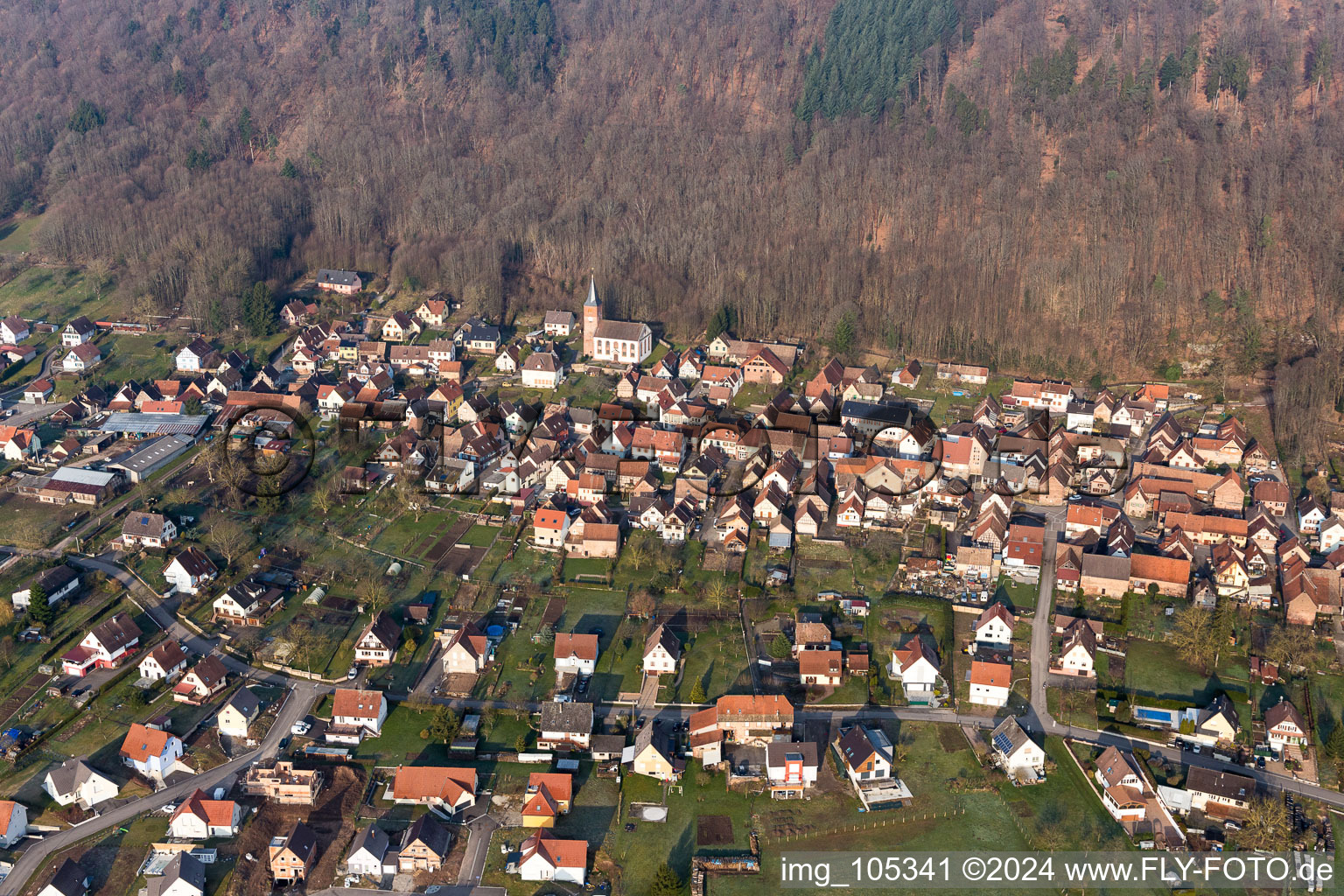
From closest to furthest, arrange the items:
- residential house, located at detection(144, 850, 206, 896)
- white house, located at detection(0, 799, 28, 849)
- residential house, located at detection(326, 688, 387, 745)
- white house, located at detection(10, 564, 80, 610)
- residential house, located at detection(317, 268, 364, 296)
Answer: residential house, located at detection(144, 850, 206, 896) < white house, located at detection(0, 799, 28, 849) < residential house, located at detection(326, 688, 387, 745) < white house, located at detection(10, 564, 80, 610) < residential house, located at detection(317, 268, 364, 296)

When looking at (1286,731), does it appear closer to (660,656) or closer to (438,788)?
(660,656)

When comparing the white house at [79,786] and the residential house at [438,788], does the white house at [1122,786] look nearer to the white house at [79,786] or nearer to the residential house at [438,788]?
the residential house at [438,788]

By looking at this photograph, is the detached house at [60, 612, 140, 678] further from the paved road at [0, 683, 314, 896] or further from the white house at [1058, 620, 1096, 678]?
the white house at [1058, 620, 1096, 678]

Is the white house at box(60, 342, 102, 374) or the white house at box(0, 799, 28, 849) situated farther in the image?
the white house at box(60, 342, 102, 374)

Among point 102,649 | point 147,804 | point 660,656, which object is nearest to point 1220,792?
point 660,656

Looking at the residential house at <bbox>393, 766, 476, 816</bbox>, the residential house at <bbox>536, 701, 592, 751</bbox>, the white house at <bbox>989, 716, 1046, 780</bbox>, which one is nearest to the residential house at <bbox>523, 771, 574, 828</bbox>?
the residential house at <bbox>393, 766, 476, 816</bbox>

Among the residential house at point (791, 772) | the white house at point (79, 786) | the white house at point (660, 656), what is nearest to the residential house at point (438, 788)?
the white house at point (660, 656)
